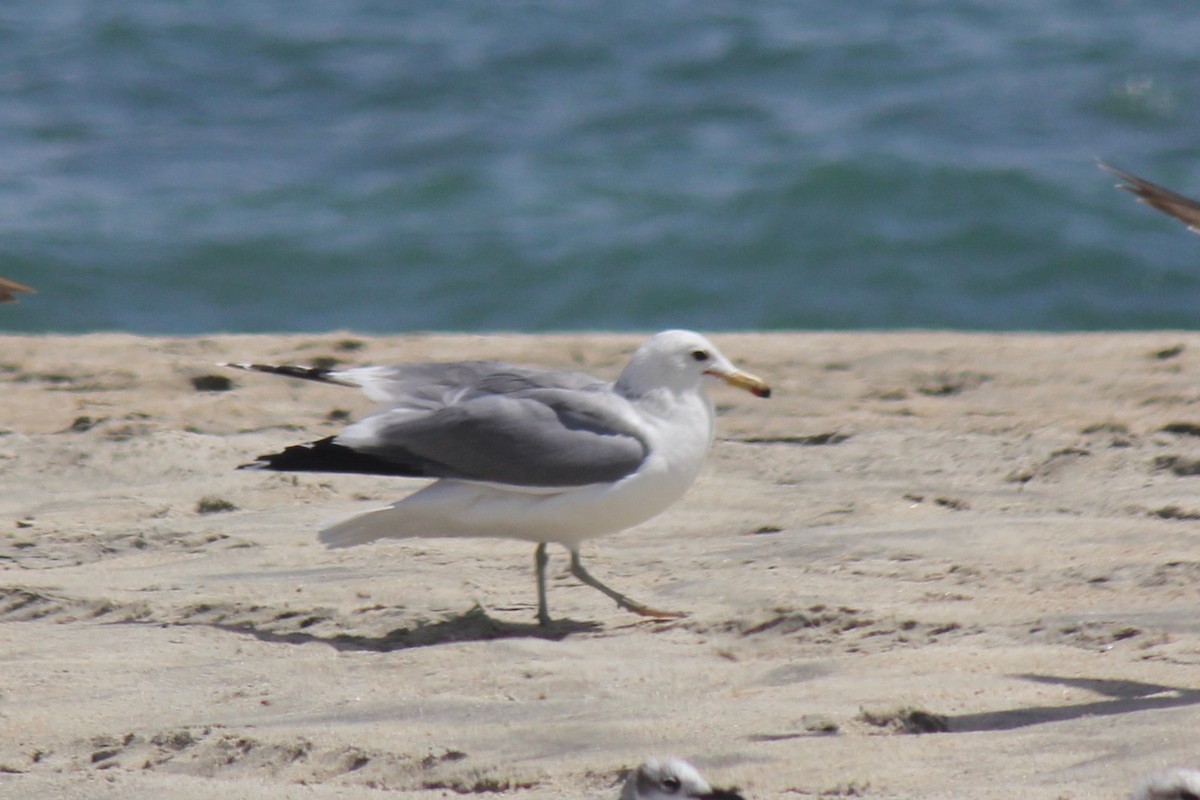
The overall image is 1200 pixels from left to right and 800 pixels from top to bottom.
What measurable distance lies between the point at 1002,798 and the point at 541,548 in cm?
170

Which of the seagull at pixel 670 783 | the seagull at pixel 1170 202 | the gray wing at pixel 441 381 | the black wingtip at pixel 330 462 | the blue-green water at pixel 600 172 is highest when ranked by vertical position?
the blue-green water at pixel 600 172

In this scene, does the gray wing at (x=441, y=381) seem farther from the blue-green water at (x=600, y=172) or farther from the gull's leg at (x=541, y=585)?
the blue-green water at (x=600, y=172)

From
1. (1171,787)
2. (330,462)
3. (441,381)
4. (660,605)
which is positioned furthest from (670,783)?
(441,381)

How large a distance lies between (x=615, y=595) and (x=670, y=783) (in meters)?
1.50

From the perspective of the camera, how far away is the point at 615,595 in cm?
441

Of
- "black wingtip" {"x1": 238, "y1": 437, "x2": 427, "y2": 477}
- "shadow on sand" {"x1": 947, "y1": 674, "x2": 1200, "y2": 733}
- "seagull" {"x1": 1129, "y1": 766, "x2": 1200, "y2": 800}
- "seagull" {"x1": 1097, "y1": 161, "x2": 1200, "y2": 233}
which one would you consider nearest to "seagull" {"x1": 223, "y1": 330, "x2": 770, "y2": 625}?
"black wingtip" {"x1": 238, "y1": 437, "x2": 427, "y2": 477}

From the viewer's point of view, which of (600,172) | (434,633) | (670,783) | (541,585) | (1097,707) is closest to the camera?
(670,783)

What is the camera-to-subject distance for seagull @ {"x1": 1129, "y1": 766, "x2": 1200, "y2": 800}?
107 inches

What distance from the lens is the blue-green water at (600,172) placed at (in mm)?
12367

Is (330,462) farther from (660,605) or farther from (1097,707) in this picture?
(1097,707)

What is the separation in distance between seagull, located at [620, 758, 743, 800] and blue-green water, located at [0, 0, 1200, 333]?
895 cm

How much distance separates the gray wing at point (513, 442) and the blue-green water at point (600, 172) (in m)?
7.39

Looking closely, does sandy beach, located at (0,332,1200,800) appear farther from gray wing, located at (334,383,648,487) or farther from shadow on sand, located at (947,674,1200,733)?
gray wing, located at (334,383,648,487)

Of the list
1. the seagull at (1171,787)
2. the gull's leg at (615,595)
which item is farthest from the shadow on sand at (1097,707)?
the gull's leg at (615,595)
